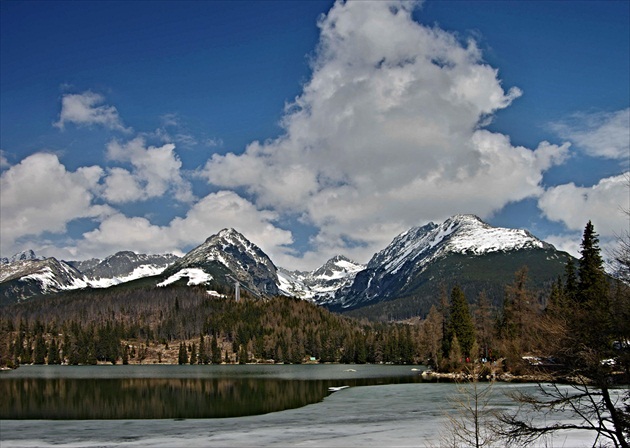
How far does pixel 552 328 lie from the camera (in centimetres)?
2609

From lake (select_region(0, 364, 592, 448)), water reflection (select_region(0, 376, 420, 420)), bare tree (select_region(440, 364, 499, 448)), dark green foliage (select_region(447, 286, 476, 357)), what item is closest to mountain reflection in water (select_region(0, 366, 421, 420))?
water reflection (select_region(0, 376, 420, 420))

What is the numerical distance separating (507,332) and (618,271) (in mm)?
99358

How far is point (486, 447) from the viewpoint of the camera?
3428 centimetres

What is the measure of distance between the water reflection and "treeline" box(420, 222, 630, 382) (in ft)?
94.0

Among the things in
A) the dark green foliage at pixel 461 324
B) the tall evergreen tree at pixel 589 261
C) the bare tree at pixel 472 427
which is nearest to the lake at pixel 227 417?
the bare tree at pixel 472 427

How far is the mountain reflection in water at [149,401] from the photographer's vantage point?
63.1 metres

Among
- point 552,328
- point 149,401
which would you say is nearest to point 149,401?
point 149,401

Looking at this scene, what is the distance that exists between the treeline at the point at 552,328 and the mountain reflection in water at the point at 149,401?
28.9 m

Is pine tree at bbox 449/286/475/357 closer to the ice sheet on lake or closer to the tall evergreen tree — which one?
the tall evergreen tree

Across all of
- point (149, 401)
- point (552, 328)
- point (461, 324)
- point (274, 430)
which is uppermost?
point (552, 328)

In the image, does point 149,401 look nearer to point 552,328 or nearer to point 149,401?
point 149,401

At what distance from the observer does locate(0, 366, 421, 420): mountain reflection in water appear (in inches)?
2483

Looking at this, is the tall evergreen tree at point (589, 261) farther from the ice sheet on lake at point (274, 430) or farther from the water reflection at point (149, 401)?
the water reflection at point (149, 401)

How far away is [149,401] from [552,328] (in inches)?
2512
